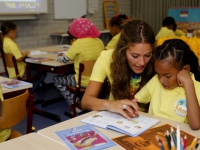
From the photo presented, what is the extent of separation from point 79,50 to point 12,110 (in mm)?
1621

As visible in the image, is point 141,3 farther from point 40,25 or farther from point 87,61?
point 87,61

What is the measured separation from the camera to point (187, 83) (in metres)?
1.38

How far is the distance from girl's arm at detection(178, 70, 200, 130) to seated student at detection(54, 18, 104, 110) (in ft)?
6.03

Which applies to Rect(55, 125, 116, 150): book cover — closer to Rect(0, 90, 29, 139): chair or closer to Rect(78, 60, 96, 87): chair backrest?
Rect(0, 90, 29, 139): chair

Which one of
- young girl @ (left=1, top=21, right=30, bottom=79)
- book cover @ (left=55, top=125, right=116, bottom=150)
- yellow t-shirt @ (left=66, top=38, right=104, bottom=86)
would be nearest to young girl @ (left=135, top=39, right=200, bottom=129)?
book cover @ (left=55, top=125, right=116, bottom=150)

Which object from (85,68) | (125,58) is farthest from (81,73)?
(125,58)

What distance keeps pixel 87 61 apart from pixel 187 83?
1.72 meters

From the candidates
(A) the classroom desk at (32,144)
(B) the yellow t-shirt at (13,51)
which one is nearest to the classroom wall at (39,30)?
(B) the yellow t-shirt at (13,51)

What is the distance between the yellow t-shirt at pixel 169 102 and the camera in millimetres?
1444

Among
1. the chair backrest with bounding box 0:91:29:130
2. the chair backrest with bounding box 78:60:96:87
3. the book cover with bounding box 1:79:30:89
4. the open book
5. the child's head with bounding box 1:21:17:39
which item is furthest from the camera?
the child's head with bounding box 1:21:17:39

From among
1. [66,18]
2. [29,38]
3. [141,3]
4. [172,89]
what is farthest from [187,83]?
[141,3]

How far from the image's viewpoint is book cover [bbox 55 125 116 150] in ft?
3.69

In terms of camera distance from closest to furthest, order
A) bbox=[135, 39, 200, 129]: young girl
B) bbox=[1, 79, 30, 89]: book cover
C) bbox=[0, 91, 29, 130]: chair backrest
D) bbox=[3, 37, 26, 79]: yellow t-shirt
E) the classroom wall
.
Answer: bbox=[135, 39, 200, 129]: young girl → bbox=[0, 91, 29, 130]: chair backrest → bbox=[1, 79, 30, 89]: book cover → bbox=[3, 37, 26, 79]: yellow t-shirt → the classroom wall

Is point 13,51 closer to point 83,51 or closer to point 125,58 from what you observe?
point 83,51
